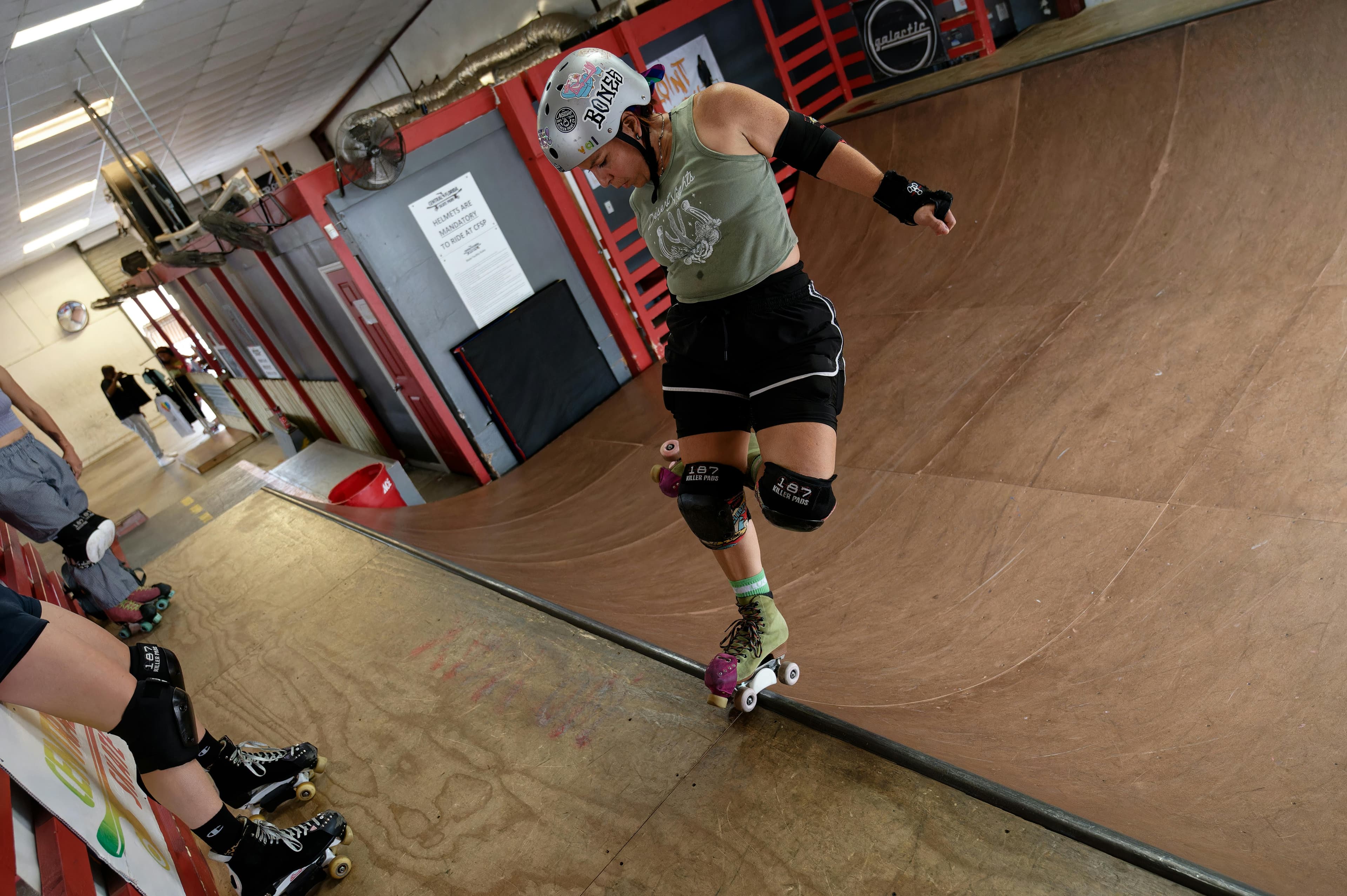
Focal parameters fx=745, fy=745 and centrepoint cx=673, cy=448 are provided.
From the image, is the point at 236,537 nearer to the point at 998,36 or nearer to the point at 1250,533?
the point at 1250,533

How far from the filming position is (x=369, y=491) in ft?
20.5

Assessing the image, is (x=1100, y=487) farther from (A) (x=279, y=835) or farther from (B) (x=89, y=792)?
(B) (x=89, y=792)

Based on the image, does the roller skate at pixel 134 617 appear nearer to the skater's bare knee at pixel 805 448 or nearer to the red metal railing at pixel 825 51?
the skater's bare knee at pixel 805 448

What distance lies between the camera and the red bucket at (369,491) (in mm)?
6238

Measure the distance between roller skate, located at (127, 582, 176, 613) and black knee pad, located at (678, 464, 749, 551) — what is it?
4.05m

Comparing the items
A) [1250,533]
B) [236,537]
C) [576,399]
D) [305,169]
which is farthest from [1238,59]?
[305,169]

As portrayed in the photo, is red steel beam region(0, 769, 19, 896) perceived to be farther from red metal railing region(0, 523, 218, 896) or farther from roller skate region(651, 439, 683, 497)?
roller skate region(651, 439, 683, 497)

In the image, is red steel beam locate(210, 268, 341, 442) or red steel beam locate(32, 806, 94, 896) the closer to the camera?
red steel beam locate(32, 806, 94, 896)

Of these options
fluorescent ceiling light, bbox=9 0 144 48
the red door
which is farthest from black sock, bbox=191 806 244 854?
fluorescent ceiling light, bbox=9 0 144 48

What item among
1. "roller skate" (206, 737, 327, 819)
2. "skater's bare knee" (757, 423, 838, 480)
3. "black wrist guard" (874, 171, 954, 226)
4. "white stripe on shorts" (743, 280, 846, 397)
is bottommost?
"roller skate" (206, 737, 327, 819)

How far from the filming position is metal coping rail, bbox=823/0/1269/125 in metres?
4.49

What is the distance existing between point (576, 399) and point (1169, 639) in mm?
6037

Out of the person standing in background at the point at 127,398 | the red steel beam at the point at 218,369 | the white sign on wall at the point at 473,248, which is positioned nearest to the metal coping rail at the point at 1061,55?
the white sign on wall at the point at 473,248

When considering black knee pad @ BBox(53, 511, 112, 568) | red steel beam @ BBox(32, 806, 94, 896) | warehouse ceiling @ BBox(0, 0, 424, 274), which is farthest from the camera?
warehouse ceiling @ BBox(0, 0, 424, 274)
